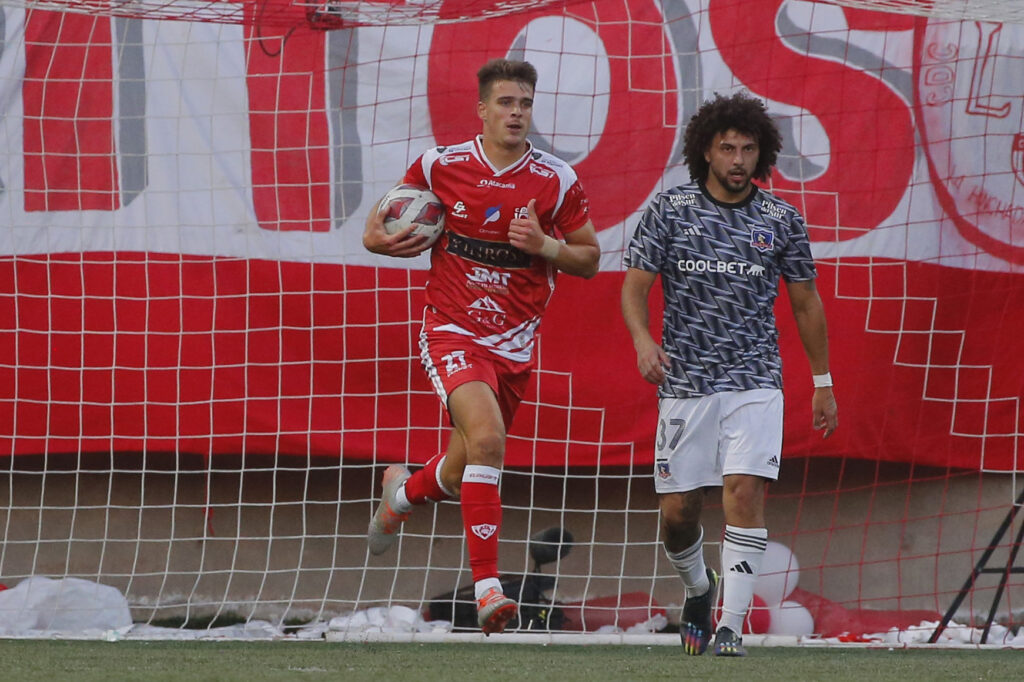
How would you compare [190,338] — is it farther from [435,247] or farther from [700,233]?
[700,233]

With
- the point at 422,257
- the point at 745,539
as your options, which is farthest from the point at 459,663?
the point at 422,257

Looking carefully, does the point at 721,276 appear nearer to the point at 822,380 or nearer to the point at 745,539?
the point at 822,380

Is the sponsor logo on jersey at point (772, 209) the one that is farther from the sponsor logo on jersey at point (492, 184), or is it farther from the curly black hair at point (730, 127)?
the sponsor logo on jersey at point (492, 184)

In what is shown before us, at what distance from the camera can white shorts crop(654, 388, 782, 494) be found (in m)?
4.53

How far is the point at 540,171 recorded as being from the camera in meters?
4.68

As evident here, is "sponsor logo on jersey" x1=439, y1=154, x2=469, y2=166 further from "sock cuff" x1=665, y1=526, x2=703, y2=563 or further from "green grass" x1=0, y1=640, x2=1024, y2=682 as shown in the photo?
"green grass" x1=0, y1=640, x2=1024, y2=682

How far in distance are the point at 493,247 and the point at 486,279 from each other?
11cm

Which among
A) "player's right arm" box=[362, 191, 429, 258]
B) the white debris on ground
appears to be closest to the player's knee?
"player's right arm" box=[362, 191, 429, 258]

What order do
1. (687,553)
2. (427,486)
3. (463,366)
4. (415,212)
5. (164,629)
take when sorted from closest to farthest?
(463,366) → (415,212) → (687,553) → (427,486) → (164,629)

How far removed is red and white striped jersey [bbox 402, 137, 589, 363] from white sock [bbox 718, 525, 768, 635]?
98cm

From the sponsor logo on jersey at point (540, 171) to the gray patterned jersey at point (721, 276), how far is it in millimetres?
395

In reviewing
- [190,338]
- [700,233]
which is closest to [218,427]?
[190,338]

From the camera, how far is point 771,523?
21.3 ft

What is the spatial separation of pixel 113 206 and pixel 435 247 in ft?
6.97
